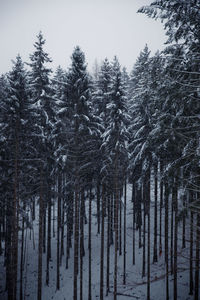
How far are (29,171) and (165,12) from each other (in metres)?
12.8

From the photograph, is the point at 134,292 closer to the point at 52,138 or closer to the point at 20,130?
the point at 52,138

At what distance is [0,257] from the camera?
25000 millimetres

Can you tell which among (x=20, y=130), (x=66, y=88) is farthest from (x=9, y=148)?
(x=66, y=88)

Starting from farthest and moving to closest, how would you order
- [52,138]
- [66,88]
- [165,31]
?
[52,138] → [66,88] → [165,31]

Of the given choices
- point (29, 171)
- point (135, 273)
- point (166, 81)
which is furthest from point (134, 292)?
point (166, 81)

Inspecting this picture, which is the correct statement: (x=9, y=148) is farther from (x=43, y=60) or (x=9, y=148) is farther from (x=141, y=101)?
(x=141, y=101)

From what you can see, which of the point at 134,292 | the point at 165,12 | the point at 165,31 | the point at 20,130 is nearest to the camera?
the point at 165,12

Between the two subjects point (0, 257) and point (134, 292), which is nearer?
point (134, 292)

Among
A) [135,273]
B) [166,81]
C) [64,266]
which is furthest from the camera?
[64,266]

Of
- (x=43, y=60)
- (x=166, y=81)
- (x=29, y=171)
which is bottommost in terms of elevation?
(x=29, y=171)

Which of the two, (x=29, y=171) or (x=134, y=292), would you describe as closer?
(x=29, y=171)

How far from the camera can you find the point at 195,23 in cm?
722

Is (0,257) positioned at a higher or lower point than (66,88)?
lower

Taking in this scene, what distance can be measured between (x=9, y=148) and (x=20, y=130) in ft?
5.26
